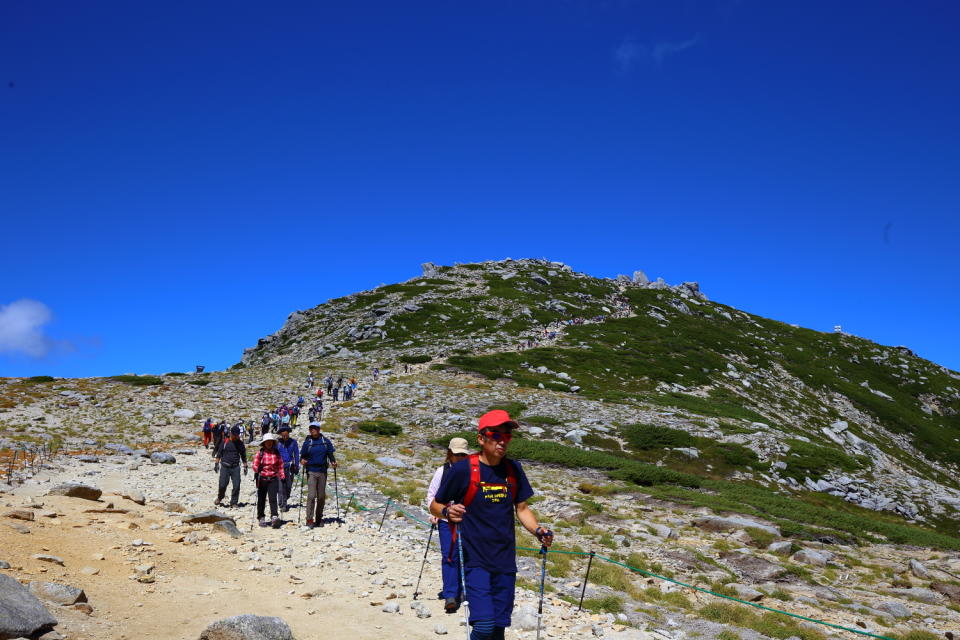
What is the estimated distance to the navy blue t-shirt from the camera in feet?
18.2

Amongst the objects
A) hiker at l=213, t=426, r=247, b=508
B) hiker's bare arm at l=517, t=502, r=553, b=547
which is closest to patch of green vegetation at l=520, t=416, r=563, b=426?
hiker at l=213, t=426, r=247, b=508

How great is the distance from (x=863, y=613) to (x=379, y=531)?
444 inches

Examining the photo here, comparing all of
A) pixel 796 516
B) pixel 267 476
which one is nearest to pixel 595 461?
pixel 796 516

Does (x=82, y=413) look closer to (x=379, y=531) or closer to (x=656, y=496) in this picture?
(x=379, y=531)

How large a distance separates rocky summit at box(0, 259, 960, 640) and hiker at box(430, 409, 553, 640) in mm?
3113

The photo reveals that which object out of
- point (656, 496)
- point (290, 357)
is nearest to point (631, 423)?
point (656, 496)

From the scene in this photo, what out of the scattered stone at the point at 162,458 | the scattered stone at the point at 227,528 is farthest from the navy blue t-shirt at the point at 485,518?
the scattered stone at the point at 162,458

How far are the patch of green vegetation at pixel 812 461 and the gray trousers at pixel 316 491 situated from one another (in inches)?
1107

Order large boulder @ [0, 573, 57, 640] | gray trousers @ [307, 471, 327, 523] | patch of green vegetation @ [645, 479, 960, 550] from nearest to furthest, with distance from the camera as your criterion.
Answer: large boulder @ [0, 573, 57, 640], gray trousers @ [307, 471, 327, 523], patch of green vegetation @ [645, 479, 960, 550]

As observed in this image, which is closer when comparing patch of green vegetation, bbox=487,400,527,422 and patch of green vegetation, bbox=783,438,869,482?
patch of green vegetation, bbox=783,438,869,482

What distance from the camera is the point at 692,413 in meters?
44.2

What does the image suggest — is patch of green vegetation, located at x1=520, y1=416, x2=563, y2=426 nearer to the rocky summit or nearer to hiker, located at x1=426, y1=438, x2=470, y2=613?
the rocky summit

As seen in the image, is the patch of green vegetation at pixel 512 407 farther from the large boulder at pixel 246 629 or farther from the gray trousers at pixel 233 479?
the large boulder at pixel 246 629

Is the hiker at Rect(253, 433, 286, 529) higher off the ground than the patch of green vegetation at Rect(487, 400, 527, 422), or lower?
lower
